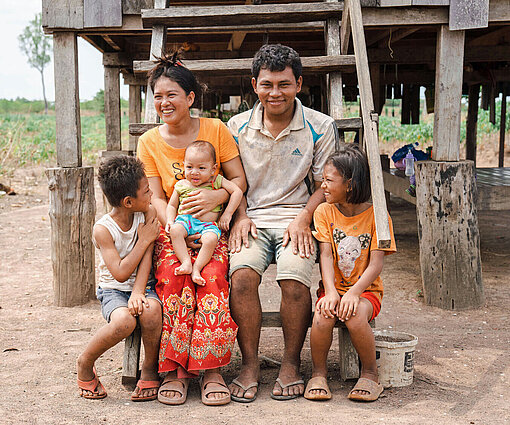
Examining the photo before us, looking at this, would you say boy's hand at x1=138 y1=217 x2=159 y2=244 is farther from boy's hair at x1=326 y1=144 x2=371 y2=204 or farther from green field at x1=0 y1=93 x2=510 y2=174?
green field at x1=0 y1=93 x2=510 y2=174

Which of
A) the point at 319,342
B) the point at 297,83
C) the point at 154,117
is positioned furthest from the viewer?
the point at 154,117

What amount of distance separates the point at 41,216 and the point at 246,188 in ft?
22.5

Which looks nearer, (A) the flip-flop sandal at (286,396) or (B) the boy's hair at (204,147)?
(A) the flip-flop sandal at (286,396)

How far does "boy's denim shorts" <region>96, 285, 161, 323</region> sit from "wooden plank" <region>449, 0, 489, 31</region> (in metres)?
3.11

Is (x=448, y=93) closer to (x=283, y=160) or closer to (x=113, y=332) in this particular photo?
(x=283, y=160)

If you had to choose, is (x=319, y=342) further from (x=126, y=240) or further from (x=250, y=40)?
(x=250, y=40)

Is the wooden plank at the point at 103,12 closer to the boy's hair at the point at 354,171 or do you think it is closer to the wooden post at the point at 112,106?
the boy's hair at the point at 354,171

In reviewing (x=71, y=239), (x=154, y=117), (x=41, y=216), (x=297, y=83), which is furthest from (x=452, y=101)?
(x=41, y=216)

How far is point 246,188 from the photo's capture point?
358 centimetres

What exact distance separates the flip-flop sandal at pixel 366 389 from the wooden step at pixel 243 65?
1948 millimetres

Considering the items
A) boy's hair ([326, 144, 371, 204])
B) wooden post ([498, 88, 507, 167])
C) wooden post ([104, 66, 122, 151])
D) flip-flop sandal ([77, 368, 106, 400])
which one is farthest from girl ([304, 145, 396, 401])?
wooden post ([498, 88, 507, 167])

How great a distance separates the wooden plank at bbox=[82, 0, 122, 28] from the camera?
182 inches

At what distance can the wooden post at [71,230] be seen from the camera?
493cm

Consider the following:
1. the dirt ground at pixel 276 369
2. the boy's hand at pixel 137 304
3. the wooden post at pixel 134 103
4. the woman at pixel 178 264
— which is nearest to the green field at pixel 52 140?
the wooden post at pixel 134 103
